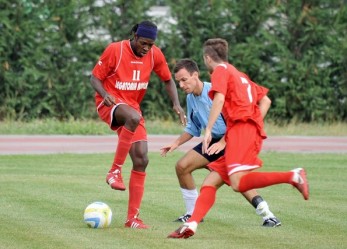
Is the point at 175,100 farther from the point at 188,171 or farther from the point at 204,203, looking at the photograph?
the point at 204,203

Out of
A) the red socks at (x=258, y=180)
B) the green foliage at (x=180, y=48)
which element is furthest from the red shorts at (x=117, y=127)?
the green foliage at (x=180, y=48)

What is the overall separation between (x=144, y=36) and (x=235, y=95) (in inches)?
65.0

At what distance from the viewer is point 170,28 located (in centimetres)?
2894

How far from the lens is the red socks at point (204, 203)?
1039 cm

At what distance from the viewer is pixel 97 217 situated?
1140 centimetres

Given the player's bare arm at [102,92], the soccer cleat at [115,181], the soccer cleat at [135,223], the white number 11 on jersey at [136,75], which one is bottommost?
the soccer cleat at [135,223]

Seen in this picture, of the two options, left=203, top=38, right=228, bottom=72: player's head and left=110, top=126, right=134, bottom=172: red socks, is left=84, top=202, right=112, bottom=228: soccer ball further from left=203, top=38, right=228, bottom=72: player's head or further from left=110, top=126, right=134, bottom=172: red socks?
left=203, top=38, right=228, bottom=72: player's head

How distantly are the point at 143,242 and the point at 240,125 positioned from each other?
1358 mm

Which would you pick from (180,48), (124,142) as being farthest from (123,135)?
(180,48)

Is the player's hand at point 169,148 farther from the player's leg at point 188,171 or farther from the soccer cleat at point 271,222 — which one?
the soccer cleat at point 271,222

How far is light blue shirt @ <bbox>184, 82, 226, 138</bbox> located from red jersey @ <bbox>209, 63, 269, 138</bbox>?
1.39 meters

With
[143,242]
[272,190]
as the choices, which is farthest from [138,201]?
[272,190]

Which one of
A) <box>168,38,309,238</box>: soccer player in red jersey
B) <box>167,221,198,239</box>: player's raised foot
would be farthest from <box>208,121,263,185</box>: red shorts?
<box>167,221,198,239</box>: player's raised foot

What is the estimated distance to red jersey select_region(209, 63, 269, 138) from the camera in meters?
10.3
